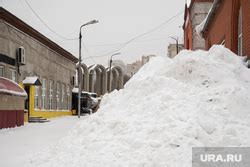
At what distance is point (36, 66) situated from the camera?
28453 mm

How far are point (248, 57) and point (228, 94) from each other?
3.50 meters

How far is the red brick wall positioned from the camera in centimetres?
1205

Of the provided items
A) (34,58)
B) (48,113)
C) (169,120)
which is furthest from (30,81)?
(169,120)

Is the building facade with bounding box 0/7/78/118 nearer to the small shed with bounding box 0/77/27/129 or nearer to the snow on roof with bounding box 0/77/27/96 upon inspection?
the snow on roof with bounding box 0/77/27/96

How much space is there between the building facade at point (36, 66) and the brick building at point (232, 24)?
12.4m

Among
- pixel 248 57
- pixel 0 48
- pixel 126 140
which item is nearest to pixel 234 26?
pixel 248 57

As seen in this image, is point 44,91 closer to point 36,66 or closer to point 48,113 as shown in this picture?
point 48,113

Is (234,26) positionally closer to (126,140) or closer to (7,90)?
(126,140)

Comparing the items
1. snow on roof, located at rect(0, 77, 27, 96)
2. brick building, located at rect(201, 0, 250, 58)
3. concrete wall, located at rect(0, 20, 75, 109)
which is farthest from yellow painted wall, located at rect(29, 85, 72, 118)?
brick building, located at rect(201, 0, 250, 58)

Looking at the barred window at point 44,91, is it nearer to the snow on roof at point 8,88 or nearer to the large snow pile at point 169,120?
the snow on roof at point 8,88

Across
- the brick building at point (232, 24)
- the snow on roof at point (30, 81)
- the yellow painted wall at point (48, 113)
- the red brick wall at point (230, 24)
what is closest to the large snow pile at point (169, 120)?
the red brick wall at point (230, 24)

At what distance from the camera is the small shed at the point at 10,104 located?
60.4ft

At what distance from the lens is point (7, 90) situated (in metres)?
18.8

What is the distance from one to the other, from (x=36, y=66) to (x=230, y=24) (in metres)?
18.1
